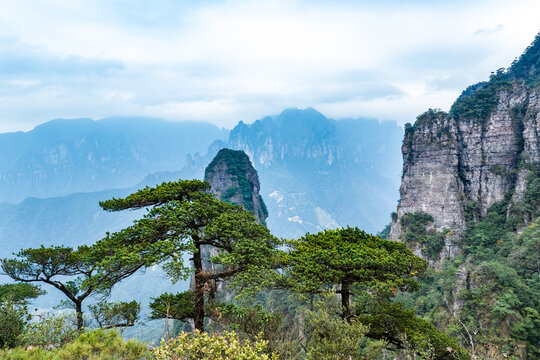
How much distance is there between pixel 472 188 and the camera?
4819cm

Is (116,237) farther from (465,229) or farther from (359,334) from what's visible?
(465,229)

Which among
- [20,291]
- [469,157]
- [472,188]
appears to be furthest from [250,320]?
[469,157]

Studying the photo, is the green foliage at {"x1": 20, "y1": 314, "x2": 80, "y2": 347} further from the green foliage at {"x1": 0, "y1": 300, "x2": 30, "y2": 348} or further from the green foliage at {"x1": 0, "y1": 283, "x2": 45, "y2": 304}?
the green foliage at {"x1": 0, "y1": 283, "x2": 45, "y2": 304}

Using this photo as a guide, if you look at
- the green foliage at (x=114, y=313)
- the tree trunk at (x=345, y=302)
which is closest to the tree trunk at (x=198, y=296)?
the green foliage at (x=114, y=313)

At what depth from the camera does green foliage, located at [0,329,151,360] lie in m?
6.02

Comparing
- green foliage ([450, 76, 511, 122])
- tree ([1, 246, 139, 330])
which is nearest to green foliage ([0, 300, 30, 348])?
tree ([1, 246, 139, 330])

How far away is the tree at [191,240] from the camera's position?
31.0ft

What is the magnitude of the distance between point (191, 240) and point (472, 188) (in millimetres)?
51648

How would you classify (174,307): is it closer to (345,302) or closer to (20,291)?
(20,291)

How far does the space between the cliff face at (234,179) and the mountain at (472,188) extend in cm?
3239

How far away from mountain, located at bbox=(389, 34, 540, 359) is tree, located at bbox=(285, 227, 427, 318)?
19.8 meters

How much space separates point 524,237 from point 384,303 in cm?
2915

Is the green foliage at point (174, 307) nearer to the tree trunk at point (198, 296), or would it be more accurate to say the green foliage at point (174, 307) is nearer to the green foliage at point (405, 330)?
the tree trunk at point (198, 296)

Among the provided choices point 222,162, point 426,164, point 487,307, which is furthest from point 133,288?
point 487,307
